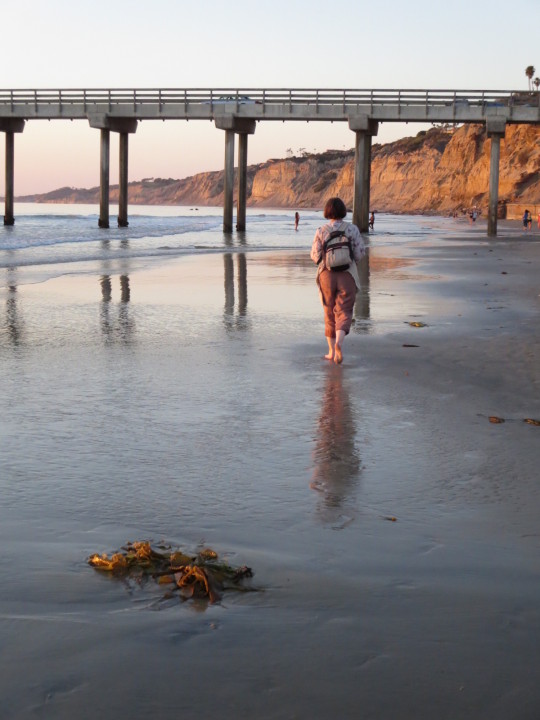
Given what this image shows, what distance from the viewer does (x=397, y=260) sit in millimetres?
23953

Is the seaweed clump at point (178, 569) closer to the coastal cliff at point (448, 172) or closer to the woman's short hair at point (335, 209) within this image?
the woman's short hair at point (335, 209)

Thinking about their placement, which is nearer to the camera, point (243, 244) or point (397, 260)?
point (397, 260)

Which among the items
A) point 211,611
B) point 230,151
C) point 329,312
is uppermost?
point 230,151

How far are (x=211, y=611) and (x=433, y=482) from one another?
1.86 meters

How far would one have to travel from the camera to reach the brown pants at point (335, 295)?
887 centimetres

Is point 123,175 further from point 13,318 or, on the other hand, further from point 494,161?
point 13,318

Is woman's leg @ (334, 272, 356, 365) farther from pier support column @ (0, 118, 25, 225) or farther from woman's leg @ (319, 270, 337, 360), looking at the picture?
pier support column @ (0, 118, 25, 225)

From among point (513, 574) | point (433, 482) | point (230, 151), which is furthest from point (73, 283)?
point (230, 151)

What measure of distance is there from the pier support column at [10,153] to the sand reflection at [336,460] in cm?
3874

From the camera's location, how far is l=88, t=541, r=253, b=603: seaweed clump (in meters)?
3.42

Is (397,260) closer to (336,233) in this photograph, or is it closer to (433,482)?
(336,233)

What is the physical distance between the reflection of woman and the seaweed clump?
2.70ft
